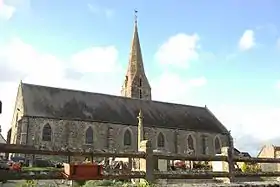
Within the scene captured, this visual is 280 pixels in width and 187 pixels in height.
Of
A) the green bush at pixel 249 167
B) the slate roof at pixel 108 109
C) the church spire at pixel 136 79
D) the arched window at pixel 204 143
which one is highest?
the church spire at pixel 136 79

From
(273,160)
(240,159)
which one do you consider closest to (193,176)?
(240,159)

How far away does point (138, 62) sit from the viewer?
2279 inches

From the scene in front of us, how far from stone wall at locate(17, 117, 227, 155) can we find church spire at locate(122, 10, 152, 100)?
13210mm

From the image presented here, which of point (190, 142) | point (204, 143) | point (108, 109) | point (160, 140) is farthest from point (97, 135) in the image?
point (204, 143)

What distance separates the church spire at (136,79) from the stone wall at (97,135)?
1321 centimetres

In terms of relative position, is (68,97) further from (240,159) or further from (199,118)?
(240,159)

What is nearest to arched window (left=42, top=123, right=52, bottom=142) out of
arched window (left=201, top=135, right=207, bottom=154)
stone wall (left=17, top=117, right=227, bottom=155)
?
stone wall (left=17, top=117, right=227, bottom=155)

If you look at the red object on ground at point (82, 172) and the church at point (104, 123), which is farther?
the church at point (104, 123)

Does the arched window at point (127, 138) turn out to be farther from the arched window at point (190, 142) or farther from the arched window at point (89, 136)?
the arched window at point (190, 142)

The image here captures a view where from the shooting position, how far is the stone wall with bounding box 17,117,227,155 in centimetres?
3572

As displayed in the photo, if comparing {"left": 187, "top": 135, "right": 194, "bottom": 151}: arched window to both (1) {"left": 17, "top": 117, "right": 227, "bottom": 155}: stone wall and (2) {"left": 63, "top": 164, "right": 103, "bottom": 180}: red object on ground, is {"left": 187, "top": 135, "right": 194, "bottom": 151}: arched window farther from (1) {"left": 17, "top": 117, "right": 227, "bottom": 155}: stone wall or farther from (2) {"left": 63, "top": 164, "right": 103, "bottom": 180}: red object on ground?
(2) {"left": 63, "top": 164, "right": 103, "bottom": 180}: red object on ground

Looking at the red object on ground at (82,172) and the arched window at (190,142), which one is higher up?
the arched window at (190,142)

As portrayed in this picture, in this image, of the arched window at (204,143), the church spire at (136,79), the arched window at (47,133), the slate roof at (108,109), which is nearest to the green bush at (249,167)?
the slate roof at (108,109)

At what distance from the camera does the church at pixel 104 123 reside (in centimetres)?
3647
